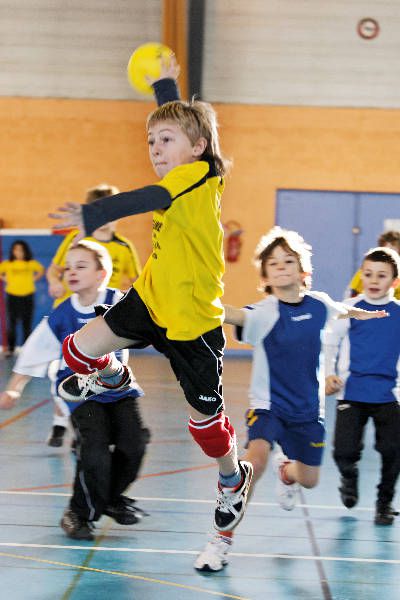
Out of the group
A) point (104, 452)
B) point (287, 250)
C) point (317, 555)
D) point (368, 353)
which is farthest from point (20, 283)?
point (317, 555)

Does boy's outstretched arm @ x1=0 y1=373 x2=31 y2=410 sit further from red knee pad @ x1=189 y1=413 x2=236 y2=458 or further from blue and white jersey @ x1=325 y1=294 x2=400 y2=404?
blue and white jersey @ x1=325 y1=294 x2=400 y2=404

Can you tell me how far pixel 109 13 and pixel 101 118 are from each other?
159 centimetres

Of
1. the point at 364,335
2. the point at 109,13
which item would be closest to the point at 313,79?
the point at 109,13

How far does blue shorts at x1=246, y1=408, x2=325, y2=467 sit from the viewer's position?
160 inches

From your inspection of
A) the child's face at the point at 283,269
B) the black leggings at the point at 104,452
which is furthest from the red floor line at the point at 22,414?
the child's face at the point at 283,269

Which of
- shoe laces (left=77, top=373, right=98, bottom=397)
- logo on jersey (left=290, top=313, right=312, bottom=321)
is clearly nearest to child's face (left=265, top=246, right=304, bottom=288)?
logo on jersey (left=290, top=313, right=312, bottom=321)

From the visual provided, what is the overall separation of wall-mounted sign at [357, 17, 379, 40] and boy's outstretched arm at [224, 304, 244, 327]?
1087cm

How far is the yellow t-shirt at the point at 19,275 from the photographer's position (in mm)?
13258

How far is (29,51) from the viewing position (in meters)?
14.1

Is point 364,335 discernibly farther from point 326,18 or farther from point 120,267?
point 326,18

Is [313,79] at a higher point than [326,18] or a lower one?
lower

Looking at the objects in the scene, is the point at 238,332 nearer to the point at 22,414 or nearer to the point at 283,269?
the point at 283,269

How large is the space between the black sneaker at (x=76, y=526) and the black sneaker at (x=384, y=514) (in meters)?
1.43

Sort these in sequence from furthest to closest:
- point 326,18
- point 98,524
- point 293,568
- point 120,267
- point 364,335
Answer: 1. point 326,18
2. point 120,267
3. point 364,335
4. point 98,524
5. point 293,568
